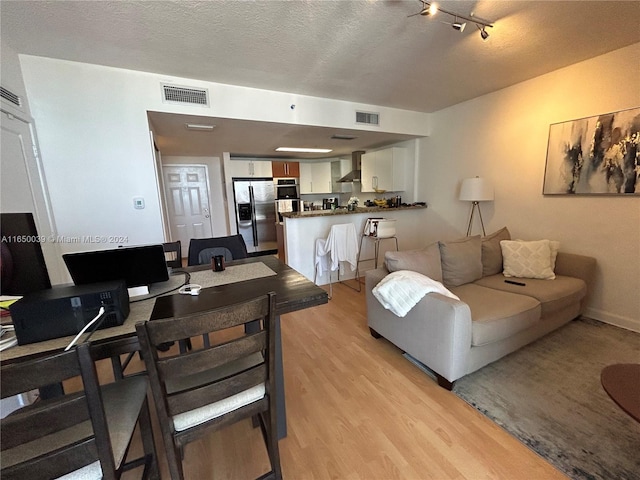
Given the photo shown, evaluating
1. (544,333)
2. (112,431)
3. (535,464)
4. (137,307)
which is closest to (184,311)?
(137,307)

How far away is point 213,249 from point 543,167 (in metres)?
3.62

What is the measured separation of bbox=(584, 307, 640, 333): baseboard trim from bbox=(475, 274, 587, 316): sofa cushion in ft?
1.50

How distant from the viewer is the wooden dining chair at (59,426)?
0.64 m

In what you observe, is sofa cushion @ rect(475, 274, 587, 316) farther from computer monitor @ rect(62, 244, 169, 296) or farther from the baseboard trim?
computer monitor @ rect(62, 244, 169, 296)

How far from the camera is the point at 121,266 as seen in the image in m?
1.35

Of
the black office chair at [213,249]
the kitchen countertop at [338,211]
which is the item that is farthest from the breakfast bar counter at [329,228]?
the black office chair at [213,249]

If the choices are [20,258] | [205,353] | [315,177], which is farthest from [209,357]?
[315,177]

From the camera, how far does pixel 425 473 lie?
1270mm

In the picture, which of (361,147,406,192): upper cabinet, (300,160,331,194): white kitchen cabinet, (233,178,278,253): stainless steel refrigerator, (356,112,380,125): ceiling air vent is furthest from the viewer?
(300,160,331,194): white kitchen cabinet

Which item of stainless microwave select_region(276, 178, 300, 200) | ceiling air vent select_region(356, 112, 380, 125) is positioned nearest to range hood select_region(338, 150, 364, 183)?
stainless microwave select_region(276, 178, 300, 200)

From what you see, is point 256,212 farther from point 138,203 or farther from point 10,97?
point 10,97

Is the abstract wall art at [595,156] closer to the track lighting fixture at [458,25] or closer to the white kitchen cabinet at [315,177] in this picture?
the track lighting fixture at [458,25]

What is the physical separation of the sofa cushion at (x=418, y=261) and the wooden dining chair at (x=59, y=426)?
1910 mm

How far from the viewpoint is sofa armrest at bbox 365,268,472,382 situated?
1.69 m
